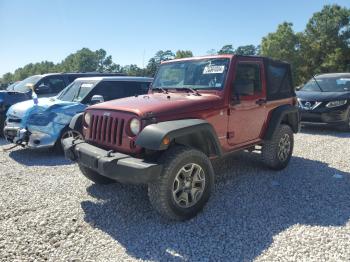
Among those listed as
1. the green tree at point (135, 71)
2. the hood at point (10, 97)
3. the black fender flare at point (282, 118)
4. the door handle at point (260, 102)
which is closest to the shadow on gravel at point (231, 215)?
the black fender flare at point (282, 118)

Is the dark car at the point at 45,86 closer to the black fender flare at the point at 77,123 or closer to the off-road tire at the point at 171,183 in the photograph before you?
the black fender flare at the point at 77,123

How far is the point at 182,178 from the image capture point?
3760mm

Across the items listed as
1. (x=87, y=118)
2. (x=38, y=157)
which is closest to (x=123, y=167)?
(x=87, y=118)

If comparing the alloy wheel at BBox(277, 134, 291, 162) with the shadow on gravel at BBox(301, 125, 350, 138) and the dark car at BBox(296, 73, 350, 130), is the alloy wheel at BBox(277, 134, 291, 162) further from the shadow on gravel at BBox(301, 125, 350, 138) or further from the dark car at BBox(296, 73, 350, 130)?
the dark car at BBox(296, 73, 350, 130)

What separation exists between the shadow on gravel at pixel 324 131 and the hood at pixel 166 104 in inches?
233

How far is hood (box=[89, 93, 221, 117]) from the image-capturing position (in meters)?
3.81

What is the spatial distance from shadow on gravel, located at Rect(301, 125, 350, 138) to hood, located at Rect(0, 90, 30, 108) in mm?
7946

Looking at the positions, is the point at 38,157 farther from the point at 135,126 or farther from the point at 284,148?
the point at 284,148

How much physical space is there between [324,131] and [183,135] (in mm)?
7173

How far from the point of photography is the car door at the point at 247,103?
461 cm

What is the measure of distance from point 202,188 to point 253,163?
243 cm

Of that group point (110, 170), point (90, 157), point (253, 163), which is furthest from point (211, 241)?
point (253, 163)

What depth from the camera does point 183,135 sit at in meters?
3.73

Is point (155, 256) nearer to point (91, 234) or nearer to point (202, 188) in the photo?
point (91, 234)
